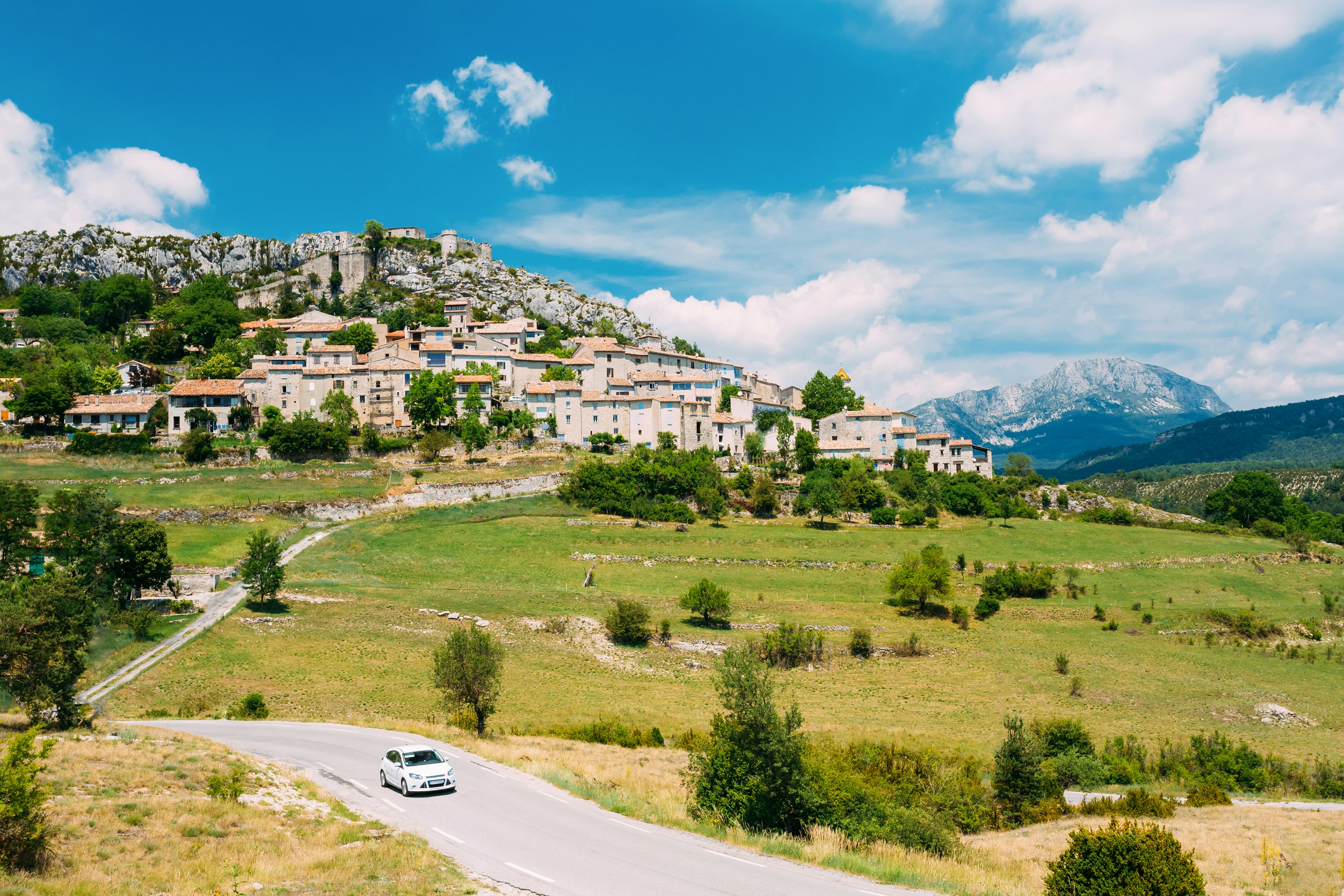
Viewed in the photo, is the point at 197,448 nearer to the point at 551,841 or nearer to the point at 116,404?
the point at 116,404

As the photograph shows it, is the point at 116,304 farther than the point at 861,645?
Yes

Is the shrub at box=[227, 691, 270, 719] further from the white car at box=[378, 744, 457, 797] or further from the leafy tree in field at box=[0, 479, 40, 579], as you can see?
the leafy tree in field at box=[0, 479, 40, 579]

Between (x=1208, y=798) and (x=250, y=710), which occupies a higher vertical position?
(x=250, y=710)

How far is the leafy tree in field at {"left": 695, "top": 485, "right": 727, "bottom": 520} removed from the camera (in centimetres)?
8531

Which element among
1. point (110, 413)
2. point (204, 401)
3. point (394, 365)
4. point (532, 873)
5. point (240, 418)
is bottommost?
point (532, 873)

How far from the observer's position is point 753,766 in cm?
1941

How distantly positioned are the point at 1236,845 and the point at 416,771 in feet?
82.3

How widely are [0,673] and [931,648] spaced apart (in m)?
54.2

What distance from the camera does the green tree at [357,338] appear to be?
11931cm

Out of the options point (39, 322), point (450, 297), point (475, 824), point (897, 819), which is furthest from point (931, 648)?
point (39, 322)

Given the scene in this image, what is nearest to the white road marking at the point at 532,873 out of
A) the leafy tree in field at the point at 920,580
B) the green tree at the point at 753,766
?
the green tree at the point at 753,766

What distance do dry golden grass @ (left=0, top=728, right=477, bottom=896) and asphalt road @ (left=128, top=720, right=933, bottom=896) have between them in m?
1.09

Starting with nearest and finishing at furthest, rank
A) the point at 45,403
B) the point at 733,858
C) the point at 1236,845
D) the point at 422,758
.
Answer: the point at 733,858, the point at 422,758, the point at 1236,845, the point at 45,403

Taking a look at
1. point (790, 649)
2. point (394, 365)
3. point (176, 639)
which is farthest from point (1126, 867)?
point (394, 365)
